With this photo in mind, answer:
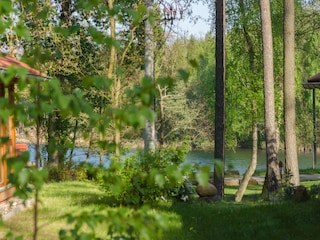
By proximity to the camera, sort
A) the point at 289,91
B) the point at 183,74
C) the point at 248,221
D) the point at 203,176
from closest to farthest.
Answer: the point at 203,176 < the point at 183,74 < the point at 248,221 < the point at 289,91

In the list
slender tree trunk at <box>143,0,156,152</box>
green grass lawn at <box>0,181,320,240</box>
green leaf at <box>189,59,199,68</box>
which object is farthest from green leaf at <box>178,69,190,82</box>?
slender tree trunk at <box>143,0,156,152</box>

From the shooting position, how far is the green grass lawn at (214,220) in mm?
8307

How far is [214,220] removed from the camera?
9.45 metres

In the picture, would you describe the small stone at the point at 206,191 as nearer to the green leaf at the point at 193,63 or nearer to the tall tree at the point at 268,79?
the tall tree at the point at 268,79

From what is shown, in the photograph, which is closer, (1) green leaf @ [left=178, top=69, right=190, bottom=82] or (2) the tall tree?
(1) green leaf @ [left=178, top=69, right=190, bottom=82]

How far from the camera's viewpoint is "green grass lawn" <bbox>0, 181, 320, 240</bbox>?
27.3ft

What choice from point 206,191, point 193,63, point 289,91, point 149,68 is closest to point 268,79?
point 289,91

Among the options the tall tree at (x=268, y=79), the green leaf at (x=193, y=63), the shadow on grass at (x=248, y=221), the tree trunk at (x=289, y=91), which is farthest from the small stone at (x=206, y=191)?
the green leaf at (x=193, y=63)

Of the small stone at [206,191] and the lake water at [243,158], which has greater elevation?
the small stone at [206,191]

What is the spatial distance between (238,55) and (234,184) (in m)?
6.17

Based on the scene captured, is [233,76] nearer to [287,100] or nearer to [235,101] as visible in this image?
[235,101]

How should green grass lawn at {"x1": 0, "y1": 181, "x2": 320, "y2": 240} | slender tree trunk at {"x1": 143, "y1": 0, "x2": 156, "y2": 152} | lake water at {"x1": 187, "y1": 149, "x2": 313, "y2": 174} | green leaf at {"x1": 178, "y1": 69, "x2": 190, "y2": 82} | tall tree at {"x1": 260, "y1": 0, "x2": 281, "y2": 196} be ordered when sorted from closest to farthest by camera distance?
green leaf at {"x1": 178, "y1": 69, "x2": 190, "y2": 82} → green grass lawn at {"x1": 0, "y1": 181, "x2": 320, "y2": 240} → slender tree trunk at {"x1": 143, "y1": 0, "x2": 156, "y2": 152} → tall tree at {"x1": 260, "y1": 0, "x2": 281, "y2": 196} → lake water at {"x1": 187, "y1": 149, "x2": 313, "y2": 174}

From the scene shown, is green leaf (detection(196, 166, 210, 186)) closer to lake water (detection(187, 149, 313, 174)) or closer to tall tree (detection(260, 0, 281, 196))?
tall tree (detection(260, 0, 281, 196))

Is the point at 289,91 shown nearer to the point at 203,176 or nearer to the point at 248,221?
the point at 248,221
